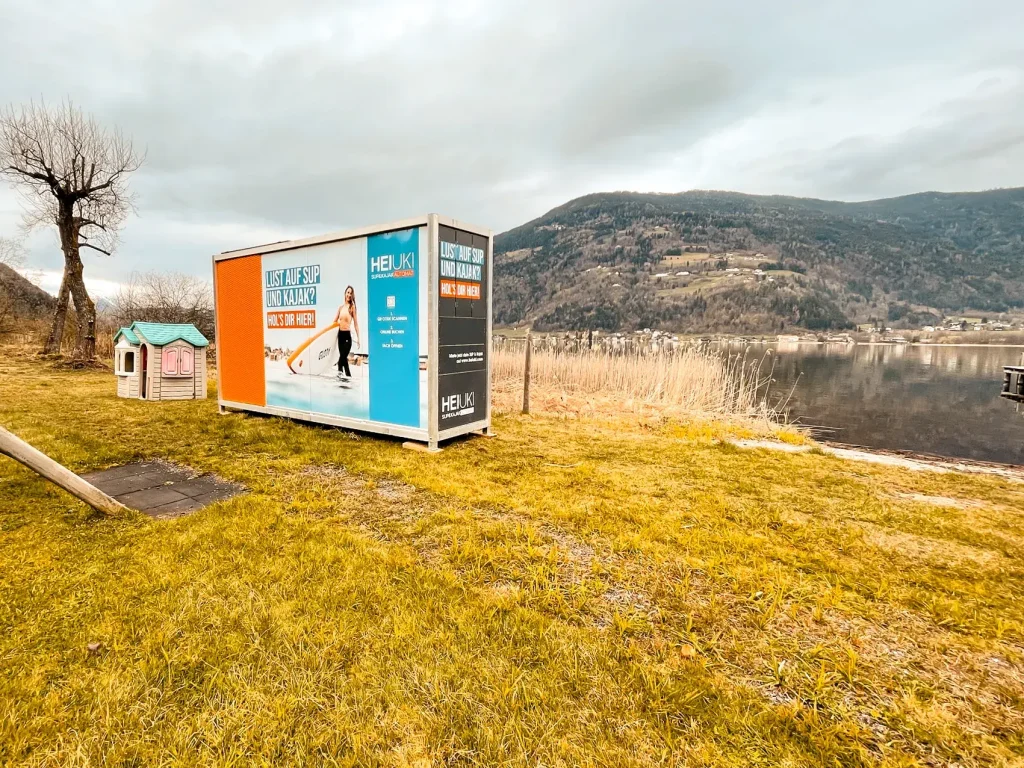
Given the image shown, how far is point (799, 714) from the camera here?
203 centimetres

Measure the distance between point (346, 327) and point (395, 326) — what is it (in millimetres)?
1095

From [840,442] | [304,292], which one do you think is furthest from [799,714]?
[840,442]

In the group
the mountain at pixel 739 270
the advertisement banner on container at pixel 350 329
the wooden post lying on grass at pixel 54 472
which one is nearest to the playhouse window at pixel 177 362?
the advertisement banner on container at pixel 350 329

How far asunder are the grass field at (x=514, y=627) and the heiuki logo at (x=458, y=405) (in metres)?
1.77

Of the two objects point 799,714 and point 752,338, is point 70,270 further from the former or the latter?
point 752,338

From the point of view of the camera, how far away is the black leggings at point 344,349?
7.31 metres

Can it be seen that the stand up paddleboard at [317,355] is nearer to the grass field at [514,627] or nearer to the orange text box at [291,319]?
the orange text box at [291,319]

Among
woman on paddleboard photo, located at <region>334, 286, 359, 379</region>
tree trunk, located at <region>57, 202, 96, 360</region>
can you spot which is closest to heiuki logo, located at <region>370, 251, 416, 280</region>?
woman on paddleboard photo, located at <region>334, 286, 359, 379</region>

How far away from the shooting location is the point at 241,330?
890 cm

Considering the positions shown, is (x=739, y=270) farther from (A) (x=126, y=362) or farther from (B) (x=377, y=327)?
(A) (x=126, y=362)

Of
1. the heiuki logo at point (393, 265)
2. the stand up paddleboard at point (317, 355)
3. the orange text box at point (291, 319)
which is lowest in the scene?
the stand up paddleboard at point (317, 355)

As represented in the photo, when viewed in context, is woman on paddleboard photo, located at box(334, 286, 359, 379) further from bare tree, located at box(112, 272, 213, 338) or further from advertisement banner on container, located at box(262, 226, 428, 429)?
bare tree, located at box(112, 272, 213, 338)

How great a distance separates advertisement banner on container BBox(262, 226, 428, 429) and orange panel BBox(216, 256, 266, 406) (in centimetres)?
26

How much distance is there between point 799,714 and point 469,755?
1.50 m
